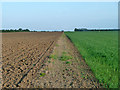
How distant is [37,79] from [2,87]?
1.35m

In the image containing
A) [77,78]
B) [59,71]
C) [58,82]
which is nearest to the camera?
[58,82]

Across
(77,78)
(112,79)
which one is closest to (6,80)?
(77,78)

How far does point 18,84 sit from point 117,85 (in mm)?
3690

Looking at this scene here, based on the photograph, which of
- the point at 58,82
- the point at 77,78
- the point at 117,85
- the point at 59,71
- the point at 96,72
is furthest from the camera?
the point at 59,71

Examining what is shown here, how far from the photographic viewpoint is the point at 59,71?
6.80 m

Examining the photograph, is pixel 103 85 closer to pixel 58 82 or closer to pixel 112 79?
pixel 112 79

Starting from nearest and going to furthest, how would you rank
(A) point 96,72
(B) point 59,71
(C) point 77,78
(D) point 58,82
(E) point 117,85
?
(E) point 117,85, (D) point 58,82, (C) point 77,78, (A) point 96,72, (B) point 59,71

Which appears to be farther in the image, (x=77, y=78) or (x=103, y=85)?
(x=77, y=78)

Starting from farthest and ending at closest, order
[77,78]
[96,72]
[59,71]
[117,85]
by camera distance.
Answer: [59,71] → [96,72] → [77,78] → [117,85]

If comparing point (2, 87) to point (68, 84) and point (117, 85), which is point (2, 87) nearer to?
point (68, 84)

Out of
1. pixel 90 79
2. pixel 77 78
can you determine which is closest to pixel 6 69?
pixel 77 78

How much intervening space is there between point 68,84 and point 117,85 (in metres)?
1.80

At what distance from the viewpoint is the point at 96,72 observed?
20.8 feet

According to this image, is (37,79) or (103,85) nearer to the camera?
(103,85)
